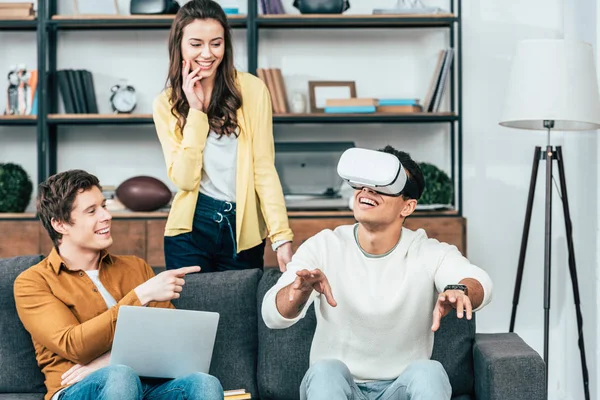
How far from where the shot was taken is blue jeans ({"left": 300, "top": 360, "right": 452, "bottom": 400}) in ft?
6.53

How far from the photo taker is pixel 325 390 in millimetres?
1984

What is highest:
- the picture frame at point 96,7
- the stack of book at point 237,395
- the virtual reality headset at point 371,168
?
the picture frame at point 96,7

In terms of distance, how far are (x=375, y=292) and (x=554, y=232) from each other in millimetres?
2264

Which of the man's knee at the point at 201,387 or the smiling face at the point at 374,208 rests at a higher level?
the smiling face at the point at 374,208

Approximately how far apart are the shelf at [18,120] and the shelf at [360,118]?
3.80ft

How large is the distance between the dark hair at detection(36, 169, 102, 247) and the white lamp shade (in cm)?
171

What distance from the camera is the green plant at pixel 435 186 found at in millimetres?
3844

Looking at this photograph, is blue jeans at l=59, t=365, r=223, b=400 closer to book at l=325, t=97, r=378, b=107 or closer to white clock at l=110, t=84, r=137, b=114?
book at l=325, t=97, r=378, b=107

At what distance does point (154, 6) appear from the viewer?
12.9 ft

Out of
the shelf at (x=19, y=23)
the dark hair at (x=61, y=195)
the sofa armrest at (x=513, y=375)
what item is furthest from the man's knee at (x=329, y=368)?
the shelf at (x=19, y=23)

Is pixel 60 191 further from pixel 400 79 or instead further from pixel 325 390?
pixel 400 79

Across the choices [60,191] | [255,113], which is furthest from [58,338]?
[255,113]

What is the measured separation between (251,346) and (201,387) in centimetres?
42

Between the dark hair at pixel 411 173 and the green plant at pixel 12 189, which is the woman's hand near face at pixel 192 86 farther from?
the green plant at pixel 12 189
